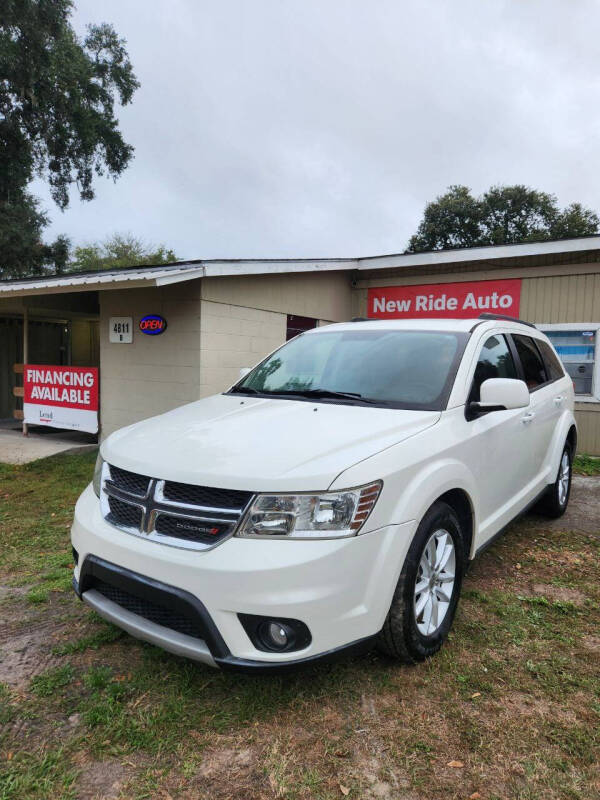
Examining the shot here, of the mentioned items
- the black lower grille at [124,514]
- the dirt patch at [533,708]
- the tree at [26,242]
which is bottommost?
the dirt patch at [533,708]

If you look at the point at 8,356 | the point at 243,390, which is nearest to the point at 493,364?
the point at 243,390

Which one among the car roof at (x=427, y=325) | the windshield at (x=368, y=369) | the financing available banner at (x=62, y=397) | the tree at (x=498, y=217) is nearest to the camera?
the windshield at (x=368, y=369)

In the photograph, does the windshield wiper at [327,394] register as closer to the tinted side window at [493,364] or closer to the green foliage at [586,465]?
the tinted side window at [493,364]

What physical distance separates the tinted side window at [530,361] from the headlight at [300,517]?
2.42 meters

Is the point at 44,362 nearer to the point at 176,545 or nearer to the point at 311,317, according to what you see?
the point at 311,317

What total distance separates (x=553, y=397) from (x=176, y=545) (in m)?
3.51

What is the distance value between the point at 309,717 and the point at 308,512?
90 cm

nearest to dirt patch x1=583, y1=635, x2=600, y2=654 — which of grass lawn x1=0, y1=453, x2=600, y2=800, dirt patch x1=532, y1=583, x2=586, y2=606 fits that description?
grass lawn x1=0, y1=453, x2=600, y2=800

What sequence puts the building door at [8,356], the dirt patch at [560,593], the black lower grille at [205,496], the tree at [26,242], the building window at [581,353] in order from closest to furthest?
the black lower grille at [205,496] → the dirt patch at [560,593] → the building window at [581,353] → the building door at [8,356] → the tree at [26,242]

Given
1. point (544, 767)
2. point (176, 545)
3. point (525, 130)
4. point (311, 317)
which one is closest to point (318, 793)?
point (544, 767)

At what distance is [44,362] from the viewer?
12023 mm

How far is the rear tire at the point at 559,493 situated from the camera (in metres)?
4.76

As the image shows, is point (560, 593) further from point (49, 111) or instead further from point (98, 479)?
point (49, 111)

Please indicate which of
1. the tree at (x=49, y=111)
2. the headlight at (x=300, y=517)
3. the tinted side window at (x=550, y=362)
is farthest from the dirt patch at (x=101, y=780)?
the tree at (x=49, y=111)
